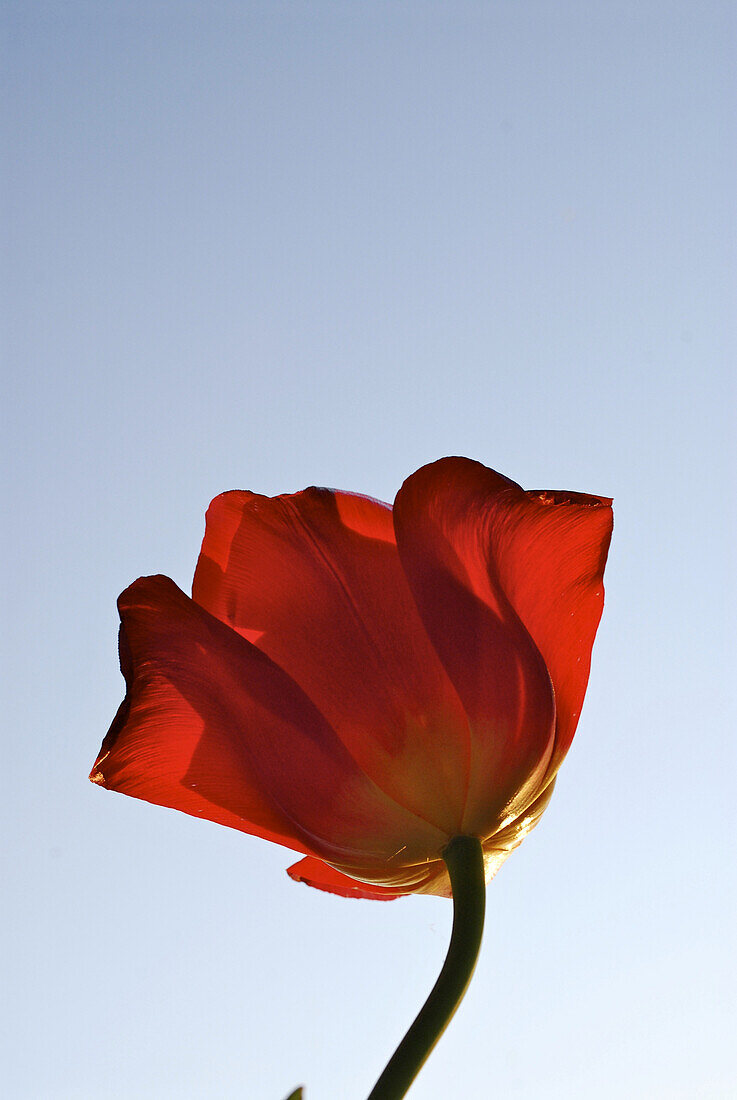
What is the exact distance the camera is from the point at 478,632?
0.28 metres

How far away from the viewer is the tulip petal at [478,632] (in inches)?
10.7

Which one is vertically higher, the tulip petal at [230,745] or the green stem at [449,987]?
the tulip petal at [230,745]

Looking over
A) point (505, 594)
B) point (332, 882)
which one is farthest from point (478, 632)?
point (332, 882)

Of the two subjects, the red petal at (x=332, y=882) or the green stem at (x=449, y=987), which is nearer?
the green stem at (x=449, y=987)

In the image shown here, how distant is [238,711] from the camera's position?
0.28 meters

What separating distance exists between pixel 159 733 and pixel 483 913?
0.10 meters

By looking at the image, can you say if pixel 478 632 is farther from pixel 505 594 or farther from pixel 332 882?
pixel 332 882

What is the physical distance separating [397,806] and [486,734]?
3cm

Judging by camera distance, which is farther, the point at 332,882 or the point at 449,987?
the point at 332,882

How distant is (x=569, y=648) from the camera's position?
0.28 meters

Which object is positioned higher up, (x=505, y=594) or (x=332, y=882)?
(x=505, y=594)

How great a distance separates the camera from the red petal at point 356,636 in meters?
0.27

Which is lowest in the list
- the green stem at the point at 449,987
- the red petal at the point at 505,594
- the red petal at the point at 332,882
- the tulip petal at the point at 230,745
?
the red petal at the point at 332,882

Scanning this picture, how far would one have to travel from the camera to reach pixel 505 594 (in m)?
0.28
